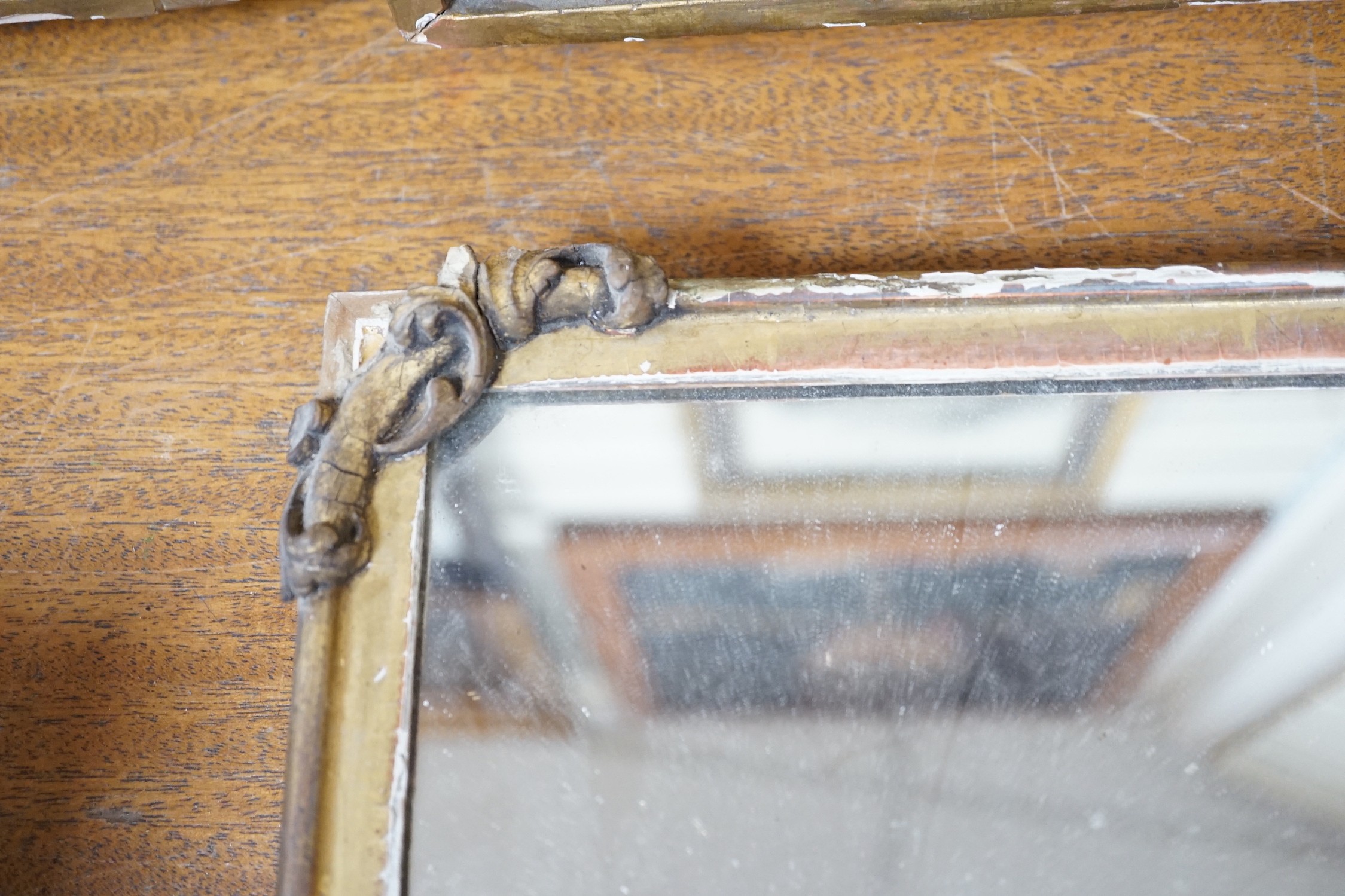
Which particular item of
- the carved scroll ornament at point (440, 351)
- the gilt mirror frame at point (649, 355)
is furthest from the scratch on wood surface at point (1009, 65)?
the carved scroll ornament at point (440, 351)

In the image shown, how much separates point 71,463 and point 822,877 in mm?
605

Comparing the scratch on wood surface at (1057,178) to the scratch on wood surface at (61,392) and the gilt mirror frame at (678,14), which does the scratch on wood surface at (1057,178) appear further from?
the scratch on wood surface at (61,392)

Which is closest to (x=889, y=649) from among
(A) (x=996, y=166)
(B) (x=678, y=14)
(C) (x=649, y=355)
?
(C) (x=649, y=355)

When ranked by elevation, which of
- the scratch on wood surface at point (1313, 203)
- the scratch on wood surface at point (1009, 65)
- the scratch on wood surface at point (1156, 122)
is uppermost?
the scratch on wood surface at point (1009, 65)

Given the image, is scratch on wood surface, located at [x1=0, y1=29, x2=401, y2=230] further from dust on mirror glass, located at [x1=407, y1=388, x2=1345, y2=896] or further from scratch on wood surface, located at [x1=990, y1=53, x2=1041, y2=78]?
scratch on wood surface, located at [x1=990, y1=53, x2=1041, y2=78]

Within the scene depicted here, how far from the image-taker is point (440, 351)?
63 centimetres

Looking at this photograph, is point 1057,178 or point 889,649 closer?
point 889,649

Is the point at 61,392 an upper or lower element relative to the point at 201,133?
lower

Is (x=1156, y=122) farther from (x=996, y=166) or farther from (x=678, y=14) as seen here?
(x=678, y=14)

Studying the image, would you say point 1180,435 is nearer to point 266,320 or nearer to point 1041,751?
point 1041,751

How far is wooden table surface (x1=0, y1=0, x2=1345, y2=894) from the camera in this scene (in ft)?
2.26

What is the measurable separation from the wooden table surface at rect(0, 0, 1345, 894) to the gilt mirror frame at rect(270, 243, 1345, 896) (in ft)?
0.27

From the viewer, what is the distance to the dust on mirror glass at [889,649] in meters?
0.59

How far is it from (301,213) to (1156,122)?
0.64 m
